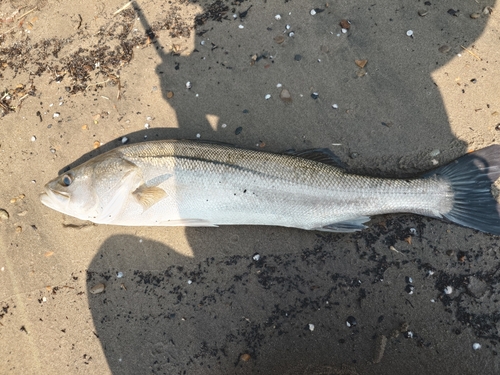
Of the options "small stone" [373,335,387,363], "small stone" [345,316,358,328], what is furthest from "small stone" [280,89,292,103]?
"small stone" [373,335,387,363]

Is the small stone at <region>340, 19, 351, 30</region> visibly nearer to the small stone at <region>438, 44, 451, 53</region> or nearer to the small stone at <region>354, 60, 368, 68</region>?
the small stone at <region>354, 60, 368, 68</region>

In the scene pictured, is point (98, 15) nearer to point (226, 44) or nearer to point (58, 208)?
point (226, 44)

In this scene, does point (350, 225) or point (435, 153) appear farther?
point (435, 153)

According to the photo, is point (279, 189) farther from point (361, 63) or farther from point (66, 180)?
point (66, 180)

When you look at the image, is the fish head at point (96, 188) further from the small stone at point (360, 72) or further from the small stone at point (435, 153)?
the small stone at point (435, 153)

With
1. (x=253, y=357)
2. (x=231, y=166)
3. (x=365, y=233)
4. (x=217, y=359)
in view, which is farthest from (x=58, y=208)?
(x=365, y=233)

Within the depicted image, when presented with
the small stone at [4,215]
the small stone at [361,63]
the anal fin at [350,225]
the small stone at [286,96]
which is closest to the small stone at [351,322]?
the anal fin at [350,225]

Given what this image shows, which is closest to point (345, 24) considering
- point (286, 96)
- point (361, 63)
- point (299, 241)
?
point (361, 63)
